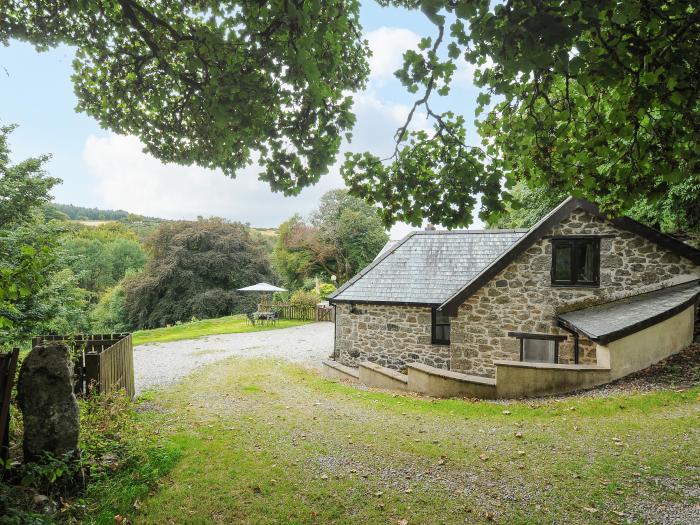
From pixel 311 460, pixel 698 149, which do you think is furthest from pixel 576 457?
pixel 698 149

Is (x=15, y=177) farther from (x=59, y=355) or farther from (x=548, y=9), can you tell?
(x=548, y=9)

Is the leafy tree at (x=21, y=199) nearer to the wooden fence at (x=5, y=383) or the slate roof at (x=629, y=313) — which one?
the wooden fence at (x=5, y=383)

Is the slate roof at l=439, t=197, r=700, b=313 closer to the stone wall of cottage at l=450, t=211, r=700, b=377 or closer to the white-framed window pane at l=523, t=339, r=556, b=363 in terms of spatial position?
the stone wall of cottage at l=450, t=211, r=700, b=377

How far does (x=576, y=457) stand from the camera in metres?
5.66

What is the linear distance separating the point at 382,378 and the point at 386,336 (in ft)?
10.2

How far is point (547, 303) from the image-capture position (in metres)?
12.1

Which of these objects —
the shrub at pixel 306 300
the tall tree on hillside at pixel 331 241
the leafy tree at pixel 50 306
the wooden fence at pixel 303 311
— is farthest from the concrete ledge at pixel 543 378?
the tall tree on hillside at pixel 331 241

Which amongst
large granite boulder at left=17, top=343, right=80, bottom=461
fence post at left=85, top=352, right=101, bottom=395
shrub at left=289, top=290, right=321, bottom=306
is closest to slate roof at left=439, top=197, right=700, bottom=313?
fence post at left=85, top=352, right=101, bottom=395

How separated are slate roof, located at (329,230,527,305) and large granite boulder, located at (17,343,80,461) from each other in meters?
11.1

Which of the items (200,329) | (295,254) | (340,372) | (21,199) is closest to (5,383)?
(340,372)

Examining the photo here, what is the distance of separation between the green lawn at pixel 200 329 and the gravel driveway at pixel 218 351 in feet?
4.66

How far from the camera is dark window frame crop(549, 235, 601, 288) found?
11664 mm

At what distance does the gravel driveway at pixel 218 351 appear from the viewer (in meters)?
13.4

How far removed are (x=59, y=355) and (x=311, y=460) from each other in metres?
3.72
